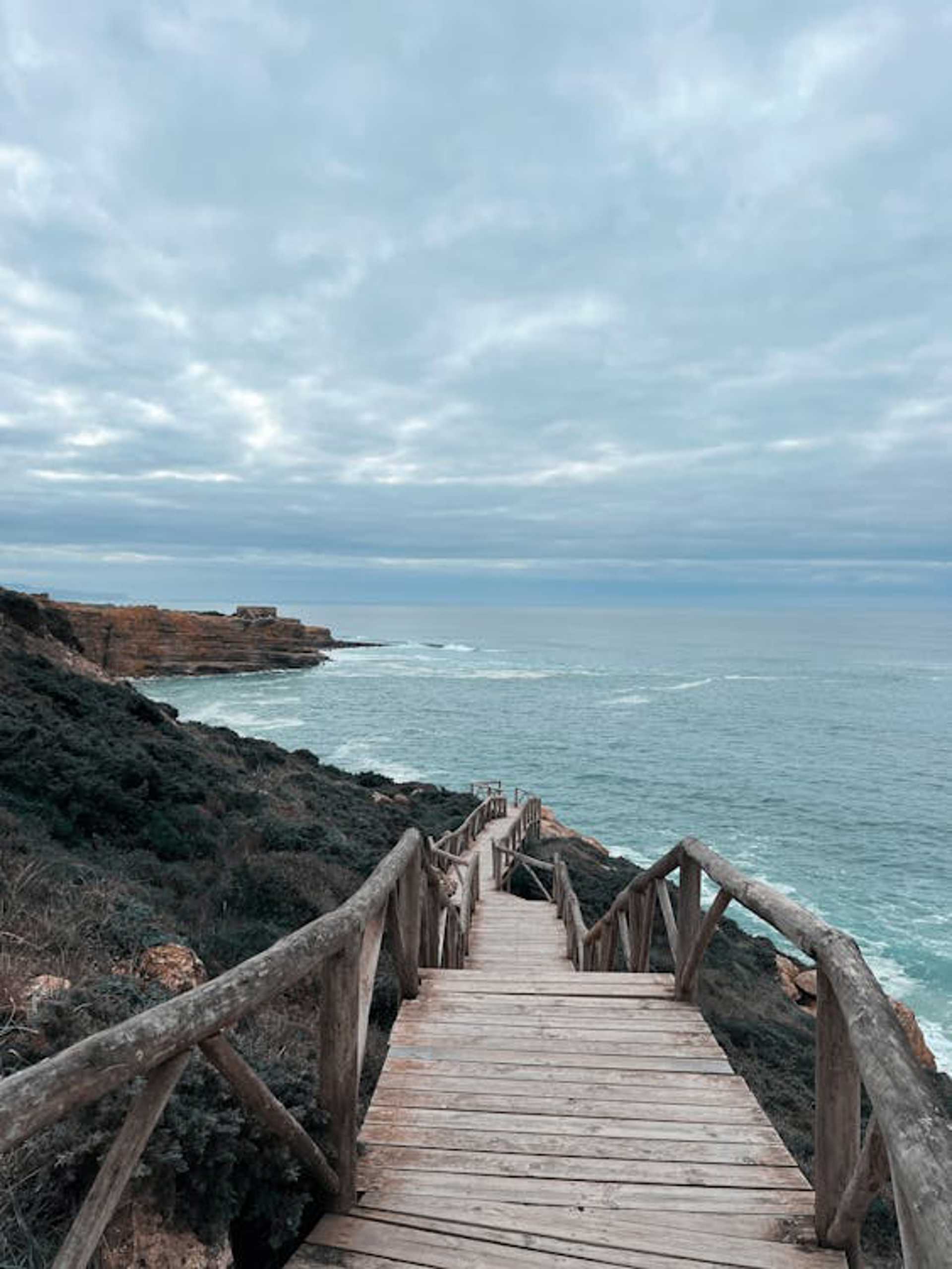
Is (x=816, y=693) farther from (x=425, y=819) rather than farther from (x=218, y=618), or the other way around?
(x=218, y=618)

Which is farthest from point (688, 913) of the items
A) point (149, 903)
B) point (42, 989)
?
point (149, 903)

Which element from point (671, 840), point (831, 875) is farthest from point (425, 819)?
point (831, 875)

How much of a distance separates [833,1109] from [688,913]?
6.73ft

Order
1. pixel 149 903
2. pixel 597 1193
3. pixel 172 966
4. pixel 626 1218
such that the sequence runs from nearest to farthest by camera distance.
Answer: pixel 626 1218
pixel 597 1193
pixel 172 966
pixel 149 903

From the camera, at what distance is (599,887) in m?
14.8

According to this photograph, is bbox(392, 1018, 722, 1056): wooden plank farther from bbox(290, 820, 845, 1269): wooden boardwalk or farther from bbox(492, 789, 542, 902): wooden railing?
bbox(492, 789, 542, 902): wooden railing

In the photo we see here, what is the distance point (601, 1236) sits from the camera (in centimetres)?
241

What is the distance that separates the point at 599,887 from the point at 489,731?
1088 inches

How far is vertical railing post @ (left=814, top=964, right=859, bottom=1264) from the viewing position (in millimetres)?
2314

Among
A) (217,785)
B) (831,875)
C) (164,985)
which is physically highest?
(164,985)

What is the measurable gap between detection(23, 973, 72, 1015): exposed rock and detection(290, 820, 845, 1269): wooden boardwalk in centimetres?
147

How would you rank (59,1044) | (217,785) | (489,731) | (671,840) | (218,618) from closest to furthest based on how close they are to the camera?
(59,1044)
(217,785)
(671,840)
(489,731)
(218,618)

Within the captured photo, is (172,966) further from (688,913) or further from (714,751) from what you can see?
(714,751)

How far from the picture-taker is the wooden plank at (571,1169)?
107 inches
